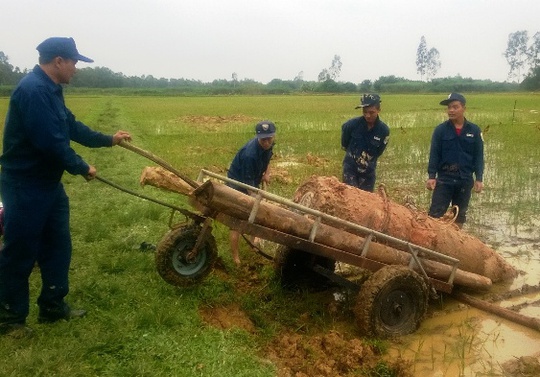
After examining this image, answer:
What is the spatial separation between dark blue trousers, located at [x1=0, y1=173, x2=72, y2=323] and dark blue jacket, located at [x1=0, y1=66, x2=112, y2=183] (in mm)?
107

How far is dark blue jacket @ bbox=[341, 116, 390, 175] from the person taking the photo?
6.12m

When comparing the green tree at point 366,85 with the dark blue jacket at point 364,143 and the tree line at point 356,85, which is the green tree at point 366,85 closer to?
the tree line at point 356,85

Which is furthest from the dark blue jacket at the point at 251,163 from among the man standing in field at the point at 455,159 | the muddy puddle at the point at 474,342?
the muddy puddle at the point at 474,342

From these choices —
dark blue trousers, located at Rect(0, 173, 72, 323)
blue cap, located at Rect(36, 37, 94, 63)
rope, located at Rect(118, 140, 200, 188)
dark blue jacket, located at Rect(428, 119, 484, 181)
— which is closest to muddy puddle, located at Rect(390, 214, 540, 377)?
dark blue jacket, located at Rect(428, 119, 484, 181)

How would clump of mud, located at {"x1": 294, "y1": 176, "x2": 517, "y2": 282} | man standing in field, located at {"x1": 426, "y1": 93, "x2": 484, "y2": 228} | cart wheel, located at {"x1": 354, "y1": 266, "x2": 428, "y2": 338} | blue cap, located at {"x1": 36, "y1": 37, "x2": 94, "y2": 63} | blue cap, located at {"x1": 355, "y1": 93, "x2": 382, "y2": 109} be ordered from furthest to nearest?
man standing in field, located at {"x1": 426, "y1": 93, "x2": 484, "y2": 228} < blue cap, located at {"x1": 355, "y1": 93, "x2": 382, "y2": 109} < clump of mud, located at {"x1": 294, "y1": 176, "x2": 517, "y2": 282} < cart wheel, located at {"x1": 354, "y1": 266, "x2": 428, "y2": 338} < blue cap, located at {"x1": 36, "y1": 37, "x2": 94, "y2": 63}

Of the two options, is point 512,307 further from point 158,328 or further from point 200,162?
point 200,162

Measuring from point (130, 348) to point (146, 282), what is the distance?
120 centimetres

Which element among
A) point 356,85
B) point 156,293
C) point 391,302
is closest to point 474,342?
point 391,302

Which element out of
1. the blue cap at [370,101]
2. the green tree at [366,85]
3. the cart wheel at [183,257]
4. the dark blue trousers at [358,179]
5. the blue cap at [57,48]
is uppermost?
the green tree at [366,85]

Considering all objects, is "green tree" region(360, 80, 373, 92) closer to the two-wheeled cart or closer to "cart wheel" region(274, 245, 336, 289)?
"cart wheel" region(274, 245, 336, 289)

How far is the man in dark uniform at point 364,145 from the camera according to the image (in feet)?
20.1

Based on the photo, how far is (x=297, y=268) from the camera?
5324 millimetres

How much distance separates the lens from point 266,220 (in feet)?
13.5

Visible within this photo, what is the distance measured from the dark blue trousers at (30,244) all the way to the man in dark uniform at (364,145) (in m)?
3.50
